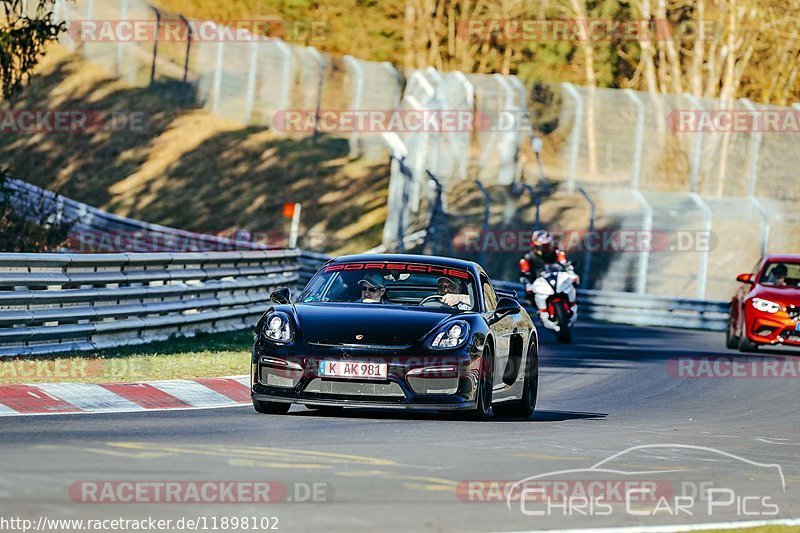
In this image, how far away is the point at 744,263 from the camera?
113 feet

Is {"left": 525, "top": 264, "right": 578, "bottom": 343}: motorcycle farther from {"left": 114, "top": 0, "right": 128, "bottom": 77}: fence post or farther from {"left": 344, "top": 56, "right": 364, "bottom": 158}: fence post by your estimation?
{"left": 114, "top": 0, "right": 128, "bottom": 77}: fence post

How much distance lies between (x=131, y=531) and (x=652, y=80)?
45.0 meters

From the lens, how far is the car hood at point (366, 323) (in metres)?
11.2

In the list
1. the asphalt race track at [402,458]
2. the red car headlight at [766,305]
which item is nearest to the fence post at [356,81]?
the red car headlight at [766,305]

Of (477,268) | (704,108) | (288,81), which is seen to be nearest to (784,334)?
(477,268)

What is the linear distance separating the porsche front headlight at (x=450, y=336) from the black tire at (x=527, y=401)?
4.76 feet

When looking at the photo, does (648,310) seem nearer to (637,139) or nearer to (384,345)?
(637,139)

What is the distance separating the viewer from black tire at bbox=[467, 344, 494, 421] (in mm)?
11555

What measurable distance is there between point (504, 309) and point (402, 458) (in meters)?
3.11

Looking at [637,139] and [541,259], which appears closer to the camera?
[541,259]

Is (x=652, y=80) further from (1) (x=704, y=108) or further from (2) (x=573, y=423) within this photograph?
(2) (x=573, y=423)

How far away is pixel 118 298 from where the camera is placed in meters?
16.8

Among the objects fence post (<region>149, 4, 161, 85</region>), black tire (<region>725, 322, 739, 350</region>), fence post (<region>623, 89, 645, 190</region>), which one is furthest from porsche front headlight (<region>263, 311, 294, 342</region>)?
fence post (<region>149, 4, 161, 85</region>)

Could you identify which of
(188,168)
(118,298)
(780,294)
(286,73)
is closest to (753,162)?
(780,294)
